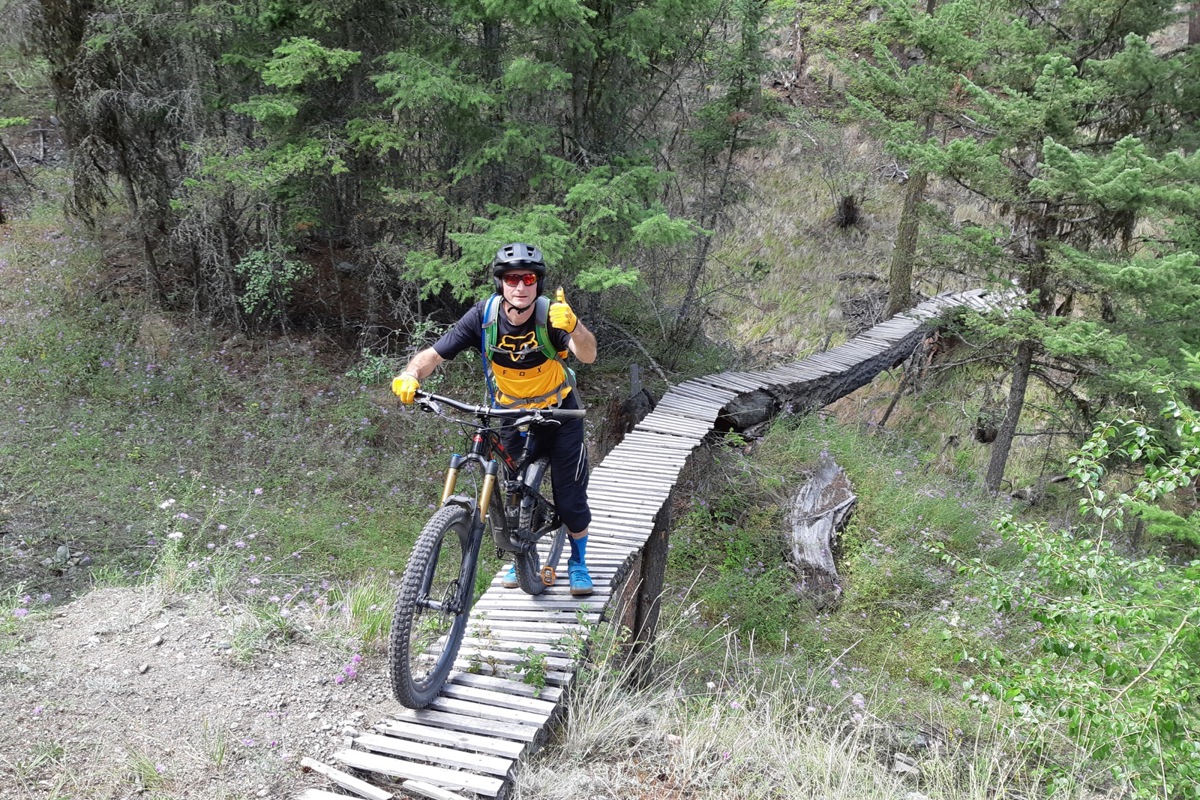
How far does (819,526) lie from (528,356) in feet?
16.4

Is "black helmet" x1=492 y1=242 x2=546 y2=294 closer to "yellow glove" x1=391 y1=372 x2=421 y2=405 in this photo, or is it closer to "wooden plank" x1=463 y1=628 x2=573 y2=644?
"yellow glove" x1=391 y1=372 x2=421 y2=405

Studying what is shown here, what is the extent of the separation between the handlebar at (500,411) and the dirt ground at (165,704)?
1.62 meters

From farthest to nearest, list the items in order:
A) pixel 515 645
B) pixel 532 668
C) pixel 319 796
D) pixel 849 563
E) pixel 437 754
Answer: pixel 849 563
pixel 515 645
pixel 532 668
pixel 437 754
pixel 319 796

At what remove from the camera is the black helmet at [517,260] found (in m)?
3.75

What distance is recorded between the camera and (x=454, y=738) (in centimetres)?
340

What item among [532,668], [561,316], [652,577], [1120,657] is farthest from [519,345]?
[1120,657]

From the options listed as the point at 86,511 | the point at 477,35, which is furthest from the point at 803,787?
the point at 477,35

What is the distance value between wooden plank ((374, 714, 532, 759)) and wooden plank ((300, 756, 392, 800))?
29 cm

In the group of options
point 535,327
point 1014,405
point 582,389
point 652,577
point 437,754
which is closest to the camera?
point 437,754

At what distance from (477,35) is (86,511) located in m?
7.28

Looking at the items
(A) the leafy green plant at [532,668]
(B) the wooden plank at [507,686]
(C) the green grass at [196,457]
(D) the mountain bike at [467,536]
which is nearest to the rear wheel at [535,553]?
(D) the mountain bike at [467,536]

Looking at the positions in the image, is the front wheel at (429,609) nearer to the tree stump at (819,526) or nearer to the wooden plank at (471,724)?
the wooden plank at (471,724)

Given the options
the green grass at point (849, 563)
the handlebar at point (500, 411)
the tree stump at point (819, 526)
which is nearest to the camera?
the handlebar at point (500, 411)

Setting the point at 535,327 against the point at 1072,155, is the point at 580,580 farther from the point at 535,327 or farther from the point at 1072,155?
the point at 1072,155
